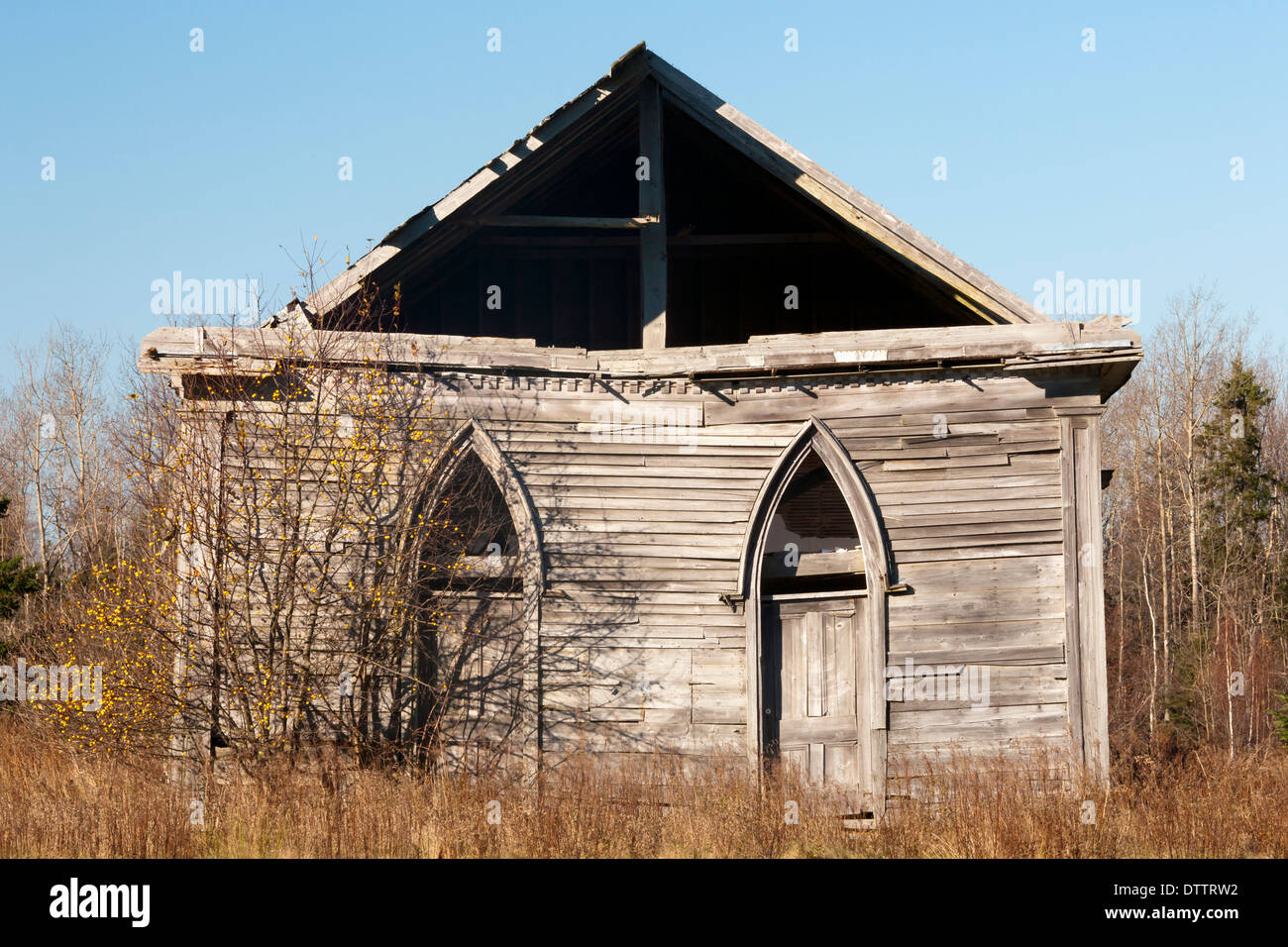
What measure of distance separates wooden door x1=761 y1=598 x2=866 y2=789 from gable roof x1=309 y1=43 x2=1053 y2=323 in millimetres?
3199

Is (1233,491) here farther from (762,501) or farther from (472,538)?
(472,538)

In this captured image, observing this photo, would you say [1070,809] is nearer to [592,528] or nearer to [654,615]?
[654,615]

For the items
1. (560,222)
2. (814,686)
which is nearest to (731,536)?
(814,686)

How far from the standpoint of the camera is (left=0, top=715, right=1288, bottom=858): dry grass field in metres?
7.58

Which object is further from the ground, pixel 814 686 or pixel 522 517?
pixel 522 517

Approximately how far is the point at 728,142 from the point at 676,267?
90.0 inches

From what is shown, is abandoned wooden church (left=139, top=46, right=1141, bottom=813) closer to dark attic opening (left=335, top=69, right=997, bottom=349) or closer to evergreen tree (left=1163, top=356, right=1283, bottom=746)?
dark attic opening (left=335, top=69, right=997, bottom=349)

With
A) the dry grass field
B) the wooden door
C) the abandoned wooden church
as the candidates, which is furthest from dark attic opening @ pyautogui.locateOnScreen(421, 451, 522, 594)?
the wooden door

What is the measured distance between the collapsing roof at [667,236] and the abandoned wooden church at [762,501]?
5cm

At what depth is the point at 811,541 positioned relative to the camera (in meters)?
11.6

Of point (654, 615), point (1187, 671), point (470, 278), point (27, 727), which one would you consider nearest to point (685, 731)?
point (654, 615)

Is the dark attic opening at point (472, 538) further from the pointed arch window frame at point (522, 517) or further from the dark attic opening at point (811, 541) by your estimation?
the dark attic opening at point (811, 541)

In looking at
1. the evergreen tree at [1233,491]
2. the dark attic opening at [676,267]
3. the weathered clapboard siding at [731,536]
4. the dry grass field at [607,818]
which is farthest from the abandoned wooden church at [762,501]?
the evergreen tree at [1233,491]

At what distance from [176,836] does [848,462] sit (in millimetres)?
6402
